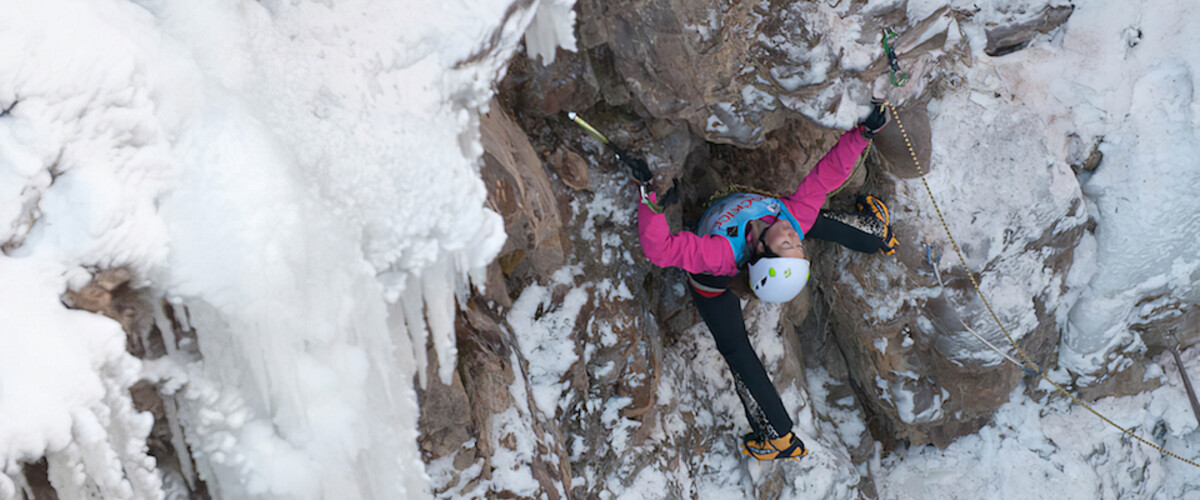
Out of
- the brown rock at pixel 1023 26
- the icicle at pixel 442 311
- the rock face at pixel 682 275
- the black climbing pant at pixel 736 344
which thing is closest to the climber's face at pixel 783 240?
the black climbing pant at pixel 736 344

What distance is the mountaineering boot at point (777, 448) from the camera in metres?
3.43

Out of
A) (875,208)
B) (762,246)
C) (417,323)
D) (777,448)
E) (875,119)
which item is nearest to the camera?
(417,323)

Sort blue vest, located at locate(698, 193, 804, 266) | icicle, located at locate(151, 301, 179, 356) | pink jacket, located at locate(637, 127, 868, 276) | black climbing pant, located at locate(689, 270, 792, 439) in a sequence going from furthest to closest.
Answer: black climbing pant, located at locate(689, 270, 792, 439)
blue vest, located at locate(698, 193, 804, 266)
pink jacket, located at locate(637, 127, 868, 276)
icicle, located at locate(151, 301, 179, 356)

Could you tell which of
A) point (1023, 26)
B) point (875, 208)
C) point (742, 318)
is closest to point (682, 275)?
point (742, 318)

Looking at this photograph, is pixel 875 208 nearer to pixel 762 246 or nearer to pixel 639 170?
pixel 762 246

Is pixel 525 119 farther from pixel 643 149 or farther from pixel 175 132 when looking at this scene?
pixel 175 132

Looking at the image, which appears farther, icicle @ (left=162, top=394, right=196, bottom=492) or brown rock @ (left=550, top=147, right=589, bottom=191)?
brown rock @ (left=550, top=147, right=589, bottom=191)

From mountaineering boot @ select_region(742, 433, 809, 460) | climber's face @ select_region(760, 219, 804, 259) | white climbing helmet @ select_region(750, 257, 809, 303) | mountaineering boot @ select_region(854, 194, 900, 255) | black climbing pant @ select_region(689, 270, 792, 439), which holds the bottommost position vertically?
mountaineering boot @ select_region(742, 433, 809, 460)

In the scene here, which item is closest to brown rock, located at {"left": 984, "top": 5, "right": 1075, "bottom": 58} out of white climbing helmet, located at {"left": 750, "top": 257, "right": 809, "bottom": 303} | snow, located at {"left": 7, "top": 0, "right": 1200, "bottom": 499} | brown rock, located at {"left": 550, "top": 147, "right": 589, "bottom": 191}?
snow, located at {"left": 7, "top": 0, "right": 1200, "bottom": 499}

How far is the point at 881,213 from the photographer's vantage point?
333 cm

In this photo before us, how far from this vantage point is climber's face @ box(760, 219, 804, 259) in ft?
9.52

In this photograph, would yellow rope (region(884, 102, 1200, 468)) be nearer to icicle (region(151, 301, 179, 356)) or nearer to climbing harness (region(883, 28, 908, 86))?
climbing harness (region(883, 28, 908, 86))

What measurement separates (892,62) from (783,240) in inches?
32.2

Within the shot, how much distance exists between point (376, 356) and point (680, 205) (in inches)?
75.9
